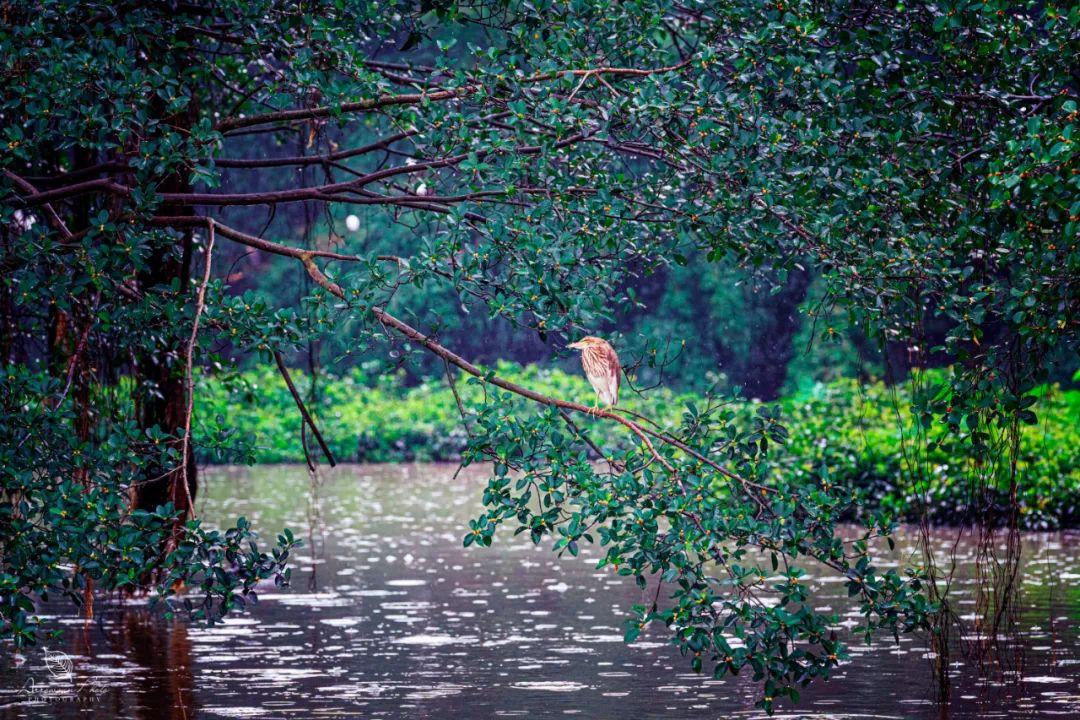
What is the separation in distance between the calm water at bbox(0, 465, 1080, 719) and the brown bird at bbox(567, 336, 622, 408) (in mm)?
1857

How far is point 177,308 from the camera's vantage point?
297 inches

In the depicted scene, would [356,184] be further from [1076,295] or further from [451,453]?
[451,453]

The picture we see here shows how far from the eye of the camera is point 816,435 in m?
18.8

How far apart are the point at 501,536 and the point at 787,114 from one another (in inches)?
421

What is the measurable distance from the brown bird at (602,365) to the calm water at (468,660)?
1857 millimetres

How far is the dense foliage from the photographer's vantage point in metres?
6.52

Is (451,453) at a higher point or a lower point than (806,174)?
lower

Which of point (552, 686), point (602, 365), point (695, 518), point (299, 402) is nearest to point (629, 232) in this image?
point (602, 365)

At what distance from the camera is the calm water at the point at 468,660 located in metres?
8.39

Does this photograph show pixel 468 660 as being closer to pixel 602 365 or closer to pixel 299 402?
pixel 299 402

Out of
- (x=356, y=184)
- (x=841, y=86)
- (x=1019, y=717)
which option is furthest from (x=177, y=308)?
(x=1019, y=717)

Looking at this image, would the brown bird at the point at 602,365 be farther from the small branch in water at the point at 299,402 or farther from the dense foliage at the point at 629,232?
the small branch in water at the point at 299,402

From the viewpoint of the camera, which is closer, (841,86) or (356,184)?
(841,86)

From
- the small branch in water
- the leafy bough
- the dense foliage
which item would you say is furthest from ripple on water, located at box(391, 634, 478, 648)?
the leafy bough
